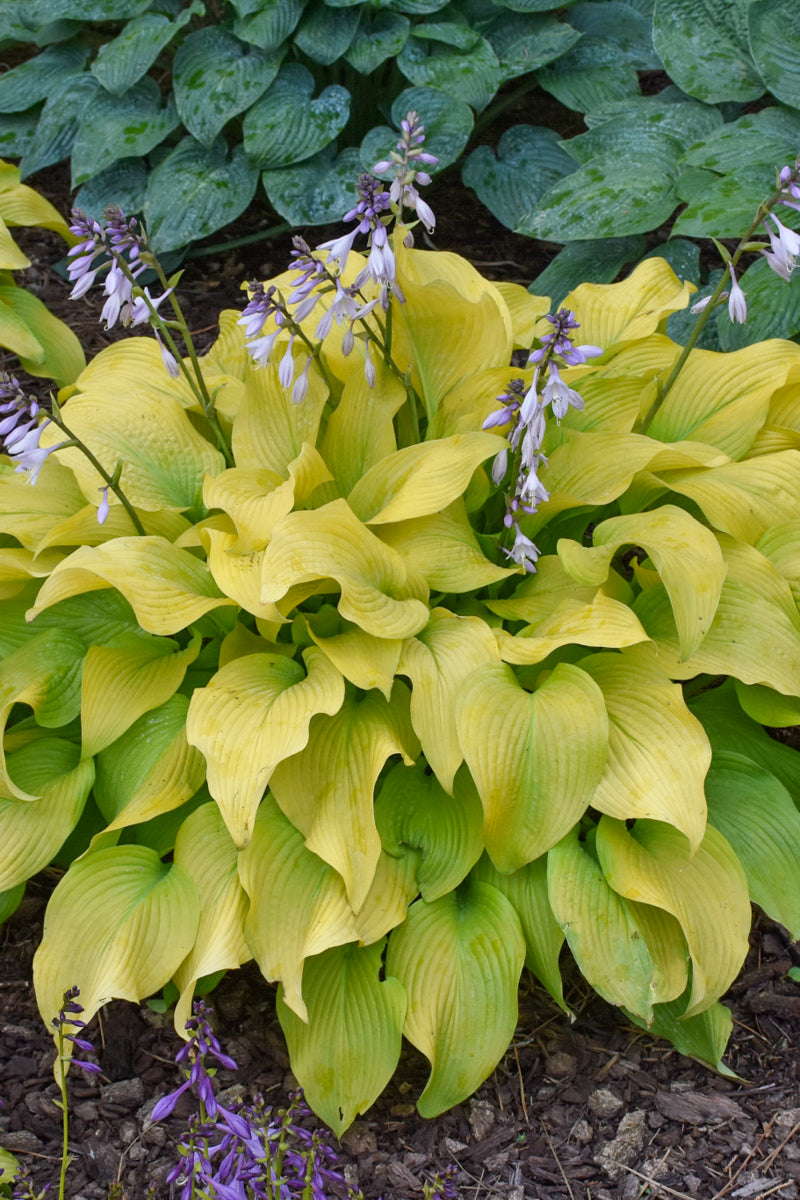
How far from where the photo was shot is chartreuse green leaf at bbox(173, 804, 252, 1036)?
2086 millimetres

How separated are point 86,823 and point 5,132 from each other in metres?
3.30

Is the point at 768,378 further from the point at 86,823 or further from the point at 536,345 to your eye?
the point at 86,823

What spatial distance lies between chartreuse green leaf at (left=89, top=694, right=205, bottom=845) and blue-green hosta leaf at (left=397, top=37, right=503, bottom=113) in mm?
2676

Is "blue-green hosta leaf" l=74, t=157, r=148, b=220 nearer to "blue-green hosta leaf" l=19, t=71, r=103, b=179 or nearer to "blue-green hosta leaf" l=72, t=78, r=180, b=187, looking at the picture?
"blue-green hosta leaf" l=72, t=78, r=180, b=187

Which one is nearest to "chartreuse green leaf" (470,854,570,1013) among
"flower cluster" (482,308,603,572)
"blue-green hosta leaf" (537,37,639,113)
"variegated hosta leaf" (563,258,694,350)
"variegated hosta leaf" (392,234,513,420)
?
"flower cluster" (482,308,603,572)

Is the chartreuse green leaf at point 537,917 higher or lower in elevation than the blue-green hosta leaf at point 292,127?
lower

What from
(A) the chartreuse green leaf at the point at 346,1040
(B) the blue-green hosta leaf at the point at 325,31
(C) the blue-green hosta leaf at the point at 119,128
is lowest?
(A) the chartreuse green leaf at the point at 346,1040

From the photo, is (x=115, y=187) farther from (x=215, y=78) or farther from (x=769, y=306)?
(x=769, y=306)

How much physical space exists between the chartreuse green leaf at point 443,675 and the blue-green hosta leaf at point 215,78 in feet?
8.43

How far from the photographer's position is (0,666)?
241 centimetres

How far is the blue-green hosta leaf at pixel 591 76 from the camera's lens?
162 inches

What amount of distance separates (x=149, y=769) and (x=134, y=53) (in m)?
2.97

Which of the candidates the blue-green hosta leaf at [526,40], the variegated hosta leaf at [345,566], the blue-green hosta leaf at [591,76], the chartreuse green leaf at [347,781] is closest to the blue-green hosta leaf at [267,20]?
the blue-green hosta leaf at [526,40]

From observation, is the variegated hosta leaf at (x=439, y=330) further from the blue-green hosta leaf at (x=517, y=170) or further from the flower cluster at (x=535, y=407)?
the blue-green hosta leaf at (x=517, y=170)
